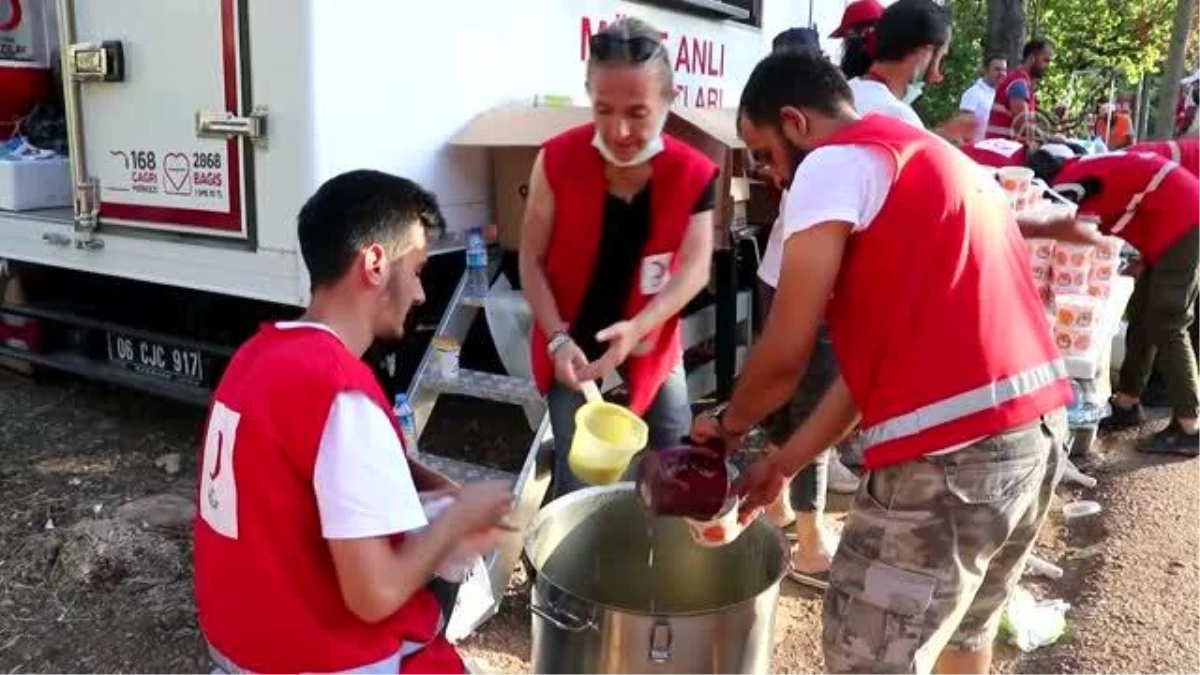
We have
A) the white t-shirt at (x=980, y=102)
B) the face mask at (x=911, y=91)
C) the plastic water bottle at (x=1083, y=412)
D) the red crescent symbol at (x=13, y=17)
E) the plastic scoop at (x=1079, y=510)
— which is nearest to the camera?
the face mask at (x=911, y=91)

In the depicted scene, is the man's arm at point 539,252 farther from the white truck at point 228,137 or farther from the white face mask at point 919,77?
the white face mask at point 919,77

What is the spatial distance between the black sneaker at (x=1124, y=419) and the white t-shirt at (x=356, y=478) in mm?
4730

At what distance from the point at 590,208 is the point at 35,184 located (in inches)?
116

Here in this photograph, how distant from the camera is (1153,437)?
4.93 meters

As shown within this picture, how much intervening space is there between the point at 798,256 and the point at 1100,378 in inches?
138

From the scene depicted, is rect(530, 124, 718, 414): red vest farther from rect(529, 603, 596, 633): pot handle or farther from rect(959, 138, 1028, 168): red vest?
rect(959, 138, 1028, 168): red vest

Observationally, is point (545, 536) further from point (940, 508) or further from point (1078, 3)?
point (1078, 3)

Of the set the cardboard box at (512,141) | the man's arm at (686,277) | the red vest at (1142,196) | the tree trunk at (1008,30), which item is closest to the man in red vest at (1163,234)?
the red vest at (1142,196)

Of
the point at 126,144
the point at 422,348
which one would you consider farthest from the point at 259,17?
the point at 422,348

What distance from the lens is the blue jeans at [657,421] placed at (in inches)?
106

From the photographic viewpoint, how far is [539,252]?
8.75ft

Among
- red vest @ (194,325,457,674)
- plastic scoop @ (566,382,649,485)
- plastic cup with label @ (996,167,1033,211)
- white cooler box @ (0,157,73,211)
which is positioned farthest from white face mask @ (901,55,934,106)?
white cooler box @ (0,157,73,211)

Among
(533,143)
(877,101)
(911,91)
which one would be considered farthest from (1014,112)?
(533,143)

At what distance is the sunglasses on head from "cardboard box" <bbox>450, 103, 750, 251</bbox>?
959mm
